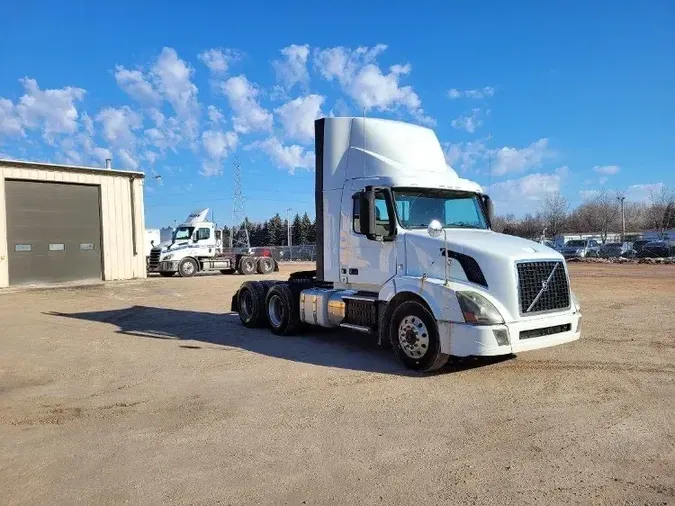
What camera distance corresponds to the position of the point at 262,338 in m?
10.1

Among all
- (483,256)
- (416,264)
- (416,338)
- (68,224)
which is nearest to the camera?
(483,256)

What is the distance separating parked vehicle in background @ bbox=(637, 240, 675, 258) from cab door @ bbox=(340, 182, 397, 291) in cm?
4309

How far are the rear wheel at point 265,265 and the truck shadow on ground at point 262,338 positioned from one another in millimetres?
16557

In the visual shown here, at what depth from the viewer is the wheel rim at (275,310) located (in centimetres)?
1057

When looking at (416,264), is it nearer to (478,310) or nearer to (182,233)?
(478,310)

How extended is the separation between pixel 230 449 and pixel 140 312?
35.9ft

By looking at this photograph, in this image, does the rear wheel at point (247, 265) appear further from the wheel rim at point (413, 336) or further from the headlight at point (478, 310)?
the headlight at point (478, 310)

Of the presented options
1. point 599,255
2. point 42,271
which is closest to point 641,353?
point 42,271

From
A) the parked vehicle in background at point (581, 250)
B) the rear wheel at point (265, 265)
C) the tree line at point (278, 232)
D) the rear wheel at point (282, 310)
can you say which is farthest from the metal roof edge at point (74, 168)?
the tree line at point (278, 232)

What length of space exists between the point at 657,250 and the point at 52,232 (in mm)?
44212

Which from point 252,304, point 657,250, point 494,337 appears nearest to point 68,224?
point 252,304

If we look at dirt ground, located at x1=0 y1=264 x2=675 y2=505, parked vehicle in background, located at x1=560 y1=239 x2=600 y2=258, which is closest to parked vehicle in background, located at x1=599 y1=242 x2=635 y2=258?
parked vehicle in background, located at x1=560 y1=239 x2=600 y2=258

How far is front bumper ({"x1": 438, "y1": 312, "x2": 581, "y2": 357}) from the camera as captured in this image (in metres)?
6.30

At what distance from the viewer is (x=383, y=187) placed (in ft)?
25.8
